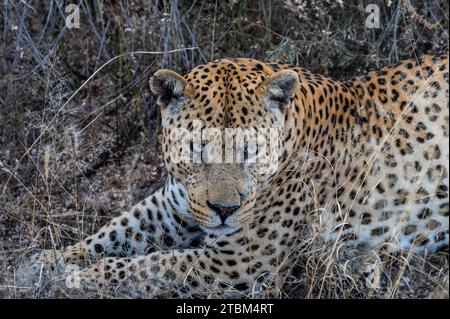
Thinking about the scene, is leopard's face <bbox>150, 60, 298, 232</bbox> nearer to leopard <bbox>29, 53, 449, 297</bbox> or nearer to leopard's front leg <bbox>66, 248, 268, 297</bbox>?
leopard <bbox>29, 53, 449, 297</bbox>

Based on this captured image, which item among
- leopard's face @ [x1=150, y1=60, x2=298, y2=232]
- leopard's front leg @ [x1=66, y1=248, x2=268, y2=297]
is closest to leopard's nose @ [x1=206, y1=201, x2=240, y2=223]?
leopard's face @ [x1=150, y1=60, x2=298, y2=232]

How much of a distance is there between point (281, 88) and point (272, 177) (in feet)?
2.07

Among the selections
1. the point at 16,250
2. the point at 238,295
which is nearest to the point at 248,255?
the point at 238,295

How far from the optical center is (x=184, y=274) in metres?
6.02

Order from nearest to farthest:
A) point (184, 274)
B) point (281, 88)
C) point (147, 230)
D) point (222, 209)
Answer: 1. point (222, 209)
2. point (281, 88)
3. point (184, 274)
4. point (147, 230)

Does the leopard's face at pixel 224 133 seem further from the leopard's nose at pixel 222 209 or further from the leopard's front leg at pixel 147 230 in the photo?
the leopard's front leg at pixel 147 230

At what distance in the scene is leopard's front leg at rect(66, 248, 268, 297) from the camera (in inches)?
236

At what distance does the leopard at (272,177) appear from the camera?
5.73 meters

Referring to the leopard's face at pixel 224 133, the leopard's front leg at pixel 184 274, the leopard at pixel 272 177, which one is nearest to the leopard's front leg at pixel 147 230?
the leopard at pixel 272 177

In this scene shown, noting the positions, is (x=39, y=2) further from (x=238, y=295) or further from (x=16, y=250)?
(x=238, y=295)

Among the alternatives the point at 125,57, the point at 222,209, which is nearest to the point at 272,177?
the point at 222,209

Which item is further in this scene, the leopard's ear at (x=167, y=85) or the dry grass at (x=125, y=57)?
the dry grass at (x=125, y=57)

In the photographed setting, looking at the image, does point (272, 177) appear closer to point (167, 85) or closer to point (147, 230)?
point (167, 85)

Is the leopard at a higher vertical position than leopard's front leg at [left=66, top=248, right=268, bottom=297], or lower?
higher
